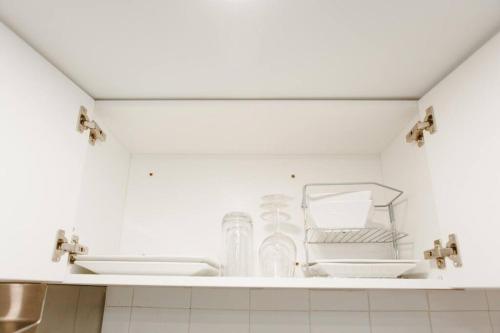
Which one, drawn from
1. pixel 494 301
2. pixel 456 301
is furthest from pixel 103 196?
pixel 494 301

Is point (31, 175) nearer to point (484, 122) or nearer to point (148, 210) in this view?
point (148, 210)

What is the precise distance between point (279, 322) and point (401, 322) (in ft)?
1.29

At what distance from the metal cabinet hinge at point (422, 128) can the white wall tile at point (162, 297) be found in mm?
871

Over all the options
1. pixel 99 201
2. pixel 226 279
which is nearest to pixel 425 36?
pixel 226 279

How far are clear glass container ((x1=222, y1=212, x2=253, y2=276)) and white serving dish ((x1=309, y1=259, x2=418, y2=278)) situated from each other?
0.27 metres

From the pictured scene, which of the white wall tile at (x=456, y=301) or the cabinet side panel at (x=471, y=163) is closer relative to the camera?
the cabinet side panel at (x=471, y=163)

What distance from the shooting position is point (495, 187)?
670 millimetres

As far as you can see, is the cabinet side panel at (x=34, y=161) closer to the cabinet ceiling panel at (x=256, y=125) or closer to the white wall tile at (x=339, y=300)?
the cabinet ceiling panel at (x=256, y=125)

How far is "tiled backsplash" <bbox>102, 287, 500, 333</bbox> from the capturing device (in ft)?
3.44

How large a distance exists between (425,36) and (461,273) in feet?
1.80

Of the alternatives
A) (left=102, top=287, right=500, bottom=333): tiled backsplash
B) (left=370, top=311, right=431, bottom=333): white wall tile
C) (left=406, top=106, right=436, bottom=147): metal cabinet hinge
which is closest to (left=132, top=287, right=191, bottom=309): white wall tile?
(left=102, top=287, right=500, bottom=333): tiled backsplash

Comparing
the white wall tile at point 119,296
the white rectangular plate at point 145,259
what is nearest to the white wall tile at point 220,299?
the white wall tile at point 119,296

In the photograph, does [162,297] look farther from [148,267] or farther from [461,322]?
[461,322]

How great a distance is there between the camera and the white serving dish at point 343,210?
93 centimetres
